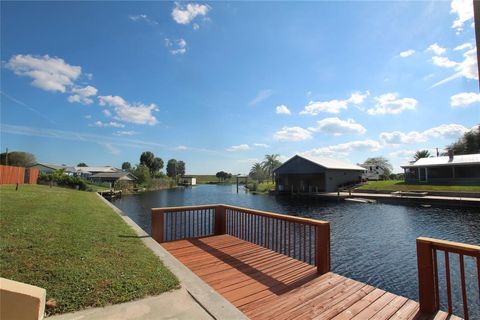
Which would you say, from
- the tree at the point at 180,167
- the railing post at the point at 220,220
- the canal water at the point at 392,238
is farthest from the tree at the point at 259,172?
the railing post at the point at 220,220

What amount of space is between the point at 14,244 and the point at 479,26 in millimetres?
7600

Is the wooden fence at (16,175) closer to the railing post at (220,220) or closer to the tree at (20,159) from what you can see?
the railing post at (220,220)

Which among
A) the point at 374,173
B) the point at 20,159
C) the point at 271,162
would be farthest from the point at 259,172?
the point at 20,159

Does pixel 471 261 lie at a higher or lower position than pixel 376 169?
lower

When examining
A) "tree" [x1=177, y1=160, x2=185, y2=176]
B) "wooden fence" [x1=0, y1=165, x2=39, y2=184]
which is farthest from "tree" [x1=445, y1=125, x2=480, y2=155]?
"tree" [x1=177, y1=160, x2=185, y2=176]

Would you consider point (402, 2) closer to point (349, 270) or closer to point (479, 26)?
point (479, 26)

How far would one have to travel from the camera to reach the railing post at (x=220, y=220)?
A: 25.5ft

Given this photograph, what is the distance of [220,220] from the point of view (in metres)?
7.85

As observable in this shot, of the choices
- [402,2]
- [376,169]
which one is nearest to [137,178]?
[376,169]

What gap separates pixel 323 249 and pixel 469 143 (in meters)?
50.7

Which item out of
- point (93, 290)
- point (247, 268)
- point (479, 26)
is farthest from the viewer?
point (247, 268)

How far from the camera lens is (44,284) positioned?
3.60 m

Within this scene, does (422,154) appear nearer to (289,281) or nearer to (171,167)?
(289,281)

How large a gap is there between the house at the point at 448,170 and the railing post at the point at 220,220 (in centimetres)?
3034
